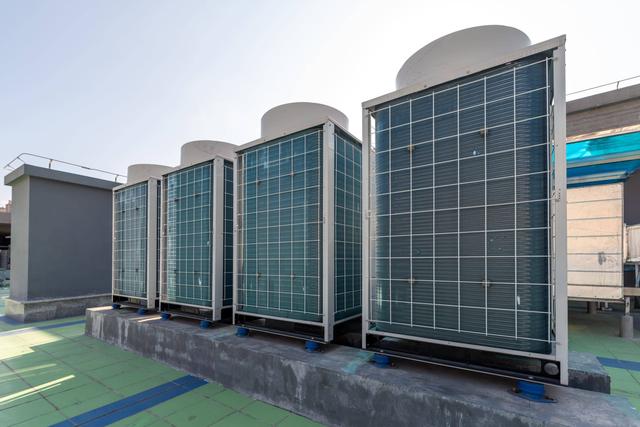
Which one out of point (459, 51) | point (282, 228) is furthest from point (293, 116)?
point (459, 51)

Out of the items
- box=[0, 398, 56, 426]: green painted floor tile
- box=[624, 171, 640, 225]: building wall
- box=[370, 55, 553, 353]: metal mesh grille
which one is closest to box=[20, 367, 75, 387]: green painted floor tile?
box=[0, 398, 56, 426]: green painted floor tile

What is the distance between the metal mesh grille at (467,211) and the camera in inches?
119

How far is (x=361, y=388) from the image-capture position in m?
3.41

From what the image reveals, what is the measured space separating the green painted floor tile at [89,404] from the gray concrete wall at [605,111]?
503 inches

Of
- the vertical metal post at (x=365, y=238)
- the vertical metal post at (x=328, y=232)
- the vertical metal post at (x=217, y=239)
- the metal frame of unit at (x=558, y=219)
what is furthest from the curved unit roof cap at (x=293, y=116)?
the metal frame of unit at (x=558, y=219)

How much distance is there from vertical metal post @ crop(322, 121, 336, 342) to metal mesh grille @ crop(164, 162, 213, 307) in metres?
2.78

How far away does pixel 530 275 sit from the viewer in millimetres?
3000

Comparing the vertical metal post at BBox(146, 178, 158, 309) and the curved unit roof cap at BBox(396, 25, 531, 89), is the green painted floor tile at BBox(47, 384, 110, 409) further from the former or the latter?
the curved unit roof cap at BBox(396, 25, 531, 89)

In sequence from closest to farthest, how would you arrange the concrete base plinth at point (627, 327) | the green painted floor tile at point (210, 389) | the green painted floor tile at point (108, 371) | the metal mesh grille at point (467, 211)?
the metal mesh grille at point (467, 211)
the green painted floor tile at point (210, 389)
the green painted floor tile at point (108, 371)
the concrete base plinth at point (627, 327)

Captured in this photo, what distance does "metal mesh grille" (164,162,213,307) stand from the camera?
6.20m

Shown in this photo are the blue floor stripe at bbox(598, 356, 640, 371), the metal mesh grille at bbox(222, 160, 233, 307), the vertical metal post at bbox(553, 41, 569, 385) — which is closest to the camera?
the vertical metal post at bbox(553, 41, 569, 385)

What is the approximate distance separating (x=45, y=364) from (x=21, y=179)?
8.31 metres

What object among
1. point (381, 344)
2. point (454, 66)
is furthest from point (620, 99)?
point (381, 344)

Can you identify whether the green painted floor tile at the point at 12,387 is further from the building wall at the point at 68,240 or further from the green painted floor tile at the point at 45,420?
the building wall at the point at 68,240
